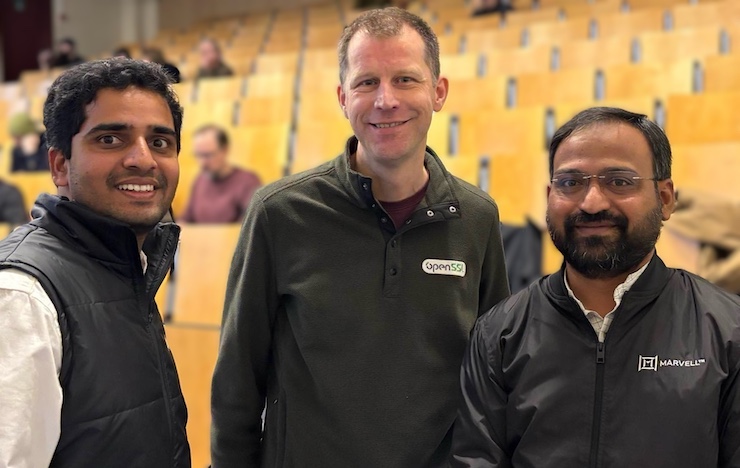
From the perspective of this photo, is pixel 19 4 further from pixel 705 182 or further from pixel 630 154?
pixel 630 154

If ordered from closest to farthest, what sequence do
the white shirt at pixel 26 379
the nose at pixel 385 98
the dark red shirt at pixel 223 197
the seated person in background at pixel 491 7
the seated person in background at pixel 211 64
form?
the white shirt at pixel 26 379
the nose at pixel 385 98
the dark red shirt at pixel 223 197
the seated person in background at pixel 211 64
the seated person in background at pixel 491 7

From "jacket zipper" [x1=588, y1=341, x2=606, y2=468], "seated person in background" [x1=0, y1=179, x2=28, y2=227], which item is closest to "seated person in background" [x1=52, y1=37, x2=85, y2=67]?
"seated person in background" [x1=0, y1=179, x2=28, y2=227]

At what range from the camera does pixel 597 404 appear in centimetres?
78

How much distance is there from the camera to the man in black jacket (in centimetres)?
75

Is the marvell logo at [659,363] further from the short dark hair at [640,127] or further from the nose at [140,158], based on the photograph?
the nose at [140,158]

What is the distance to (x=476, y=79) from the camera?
2996 millimetres

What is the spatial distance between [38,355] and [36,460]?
0.09 m

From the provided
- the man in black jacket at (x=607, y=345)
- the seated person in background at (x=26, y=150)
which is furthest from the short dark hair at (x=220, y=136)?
the man in black jacket at (x=607, y=345)

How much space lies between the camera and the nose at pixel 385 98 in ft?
3.04

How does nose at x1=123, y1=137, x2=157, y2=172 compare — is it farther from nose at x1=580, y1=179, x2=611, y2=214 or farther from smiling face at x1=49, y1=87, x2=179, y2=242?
nose at x1=580, y1=179, x2=611, y2=214

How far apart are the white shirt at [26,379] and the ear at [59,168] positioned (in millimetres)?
153

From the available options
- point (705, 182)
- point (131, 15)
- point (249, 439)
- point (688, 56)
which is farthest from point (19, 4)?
point (249, 439)

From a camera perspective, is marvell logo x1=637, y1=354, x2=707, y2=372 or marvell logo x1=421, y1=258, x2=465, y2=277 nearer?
marvell logo x1=637, y1=354, x2=707, y2=372

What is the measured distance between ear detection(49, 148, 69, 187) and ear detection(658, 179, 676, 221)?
1.97 ft
